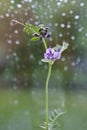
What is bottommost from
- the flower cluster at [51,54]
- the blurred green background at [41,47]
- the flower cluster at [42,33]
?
the flower cluster at [51,54]

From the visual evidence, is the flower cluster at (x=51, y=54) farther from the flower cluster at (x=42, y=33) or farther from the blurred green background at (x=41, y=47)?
the blurred green background at (x=41, y=47)

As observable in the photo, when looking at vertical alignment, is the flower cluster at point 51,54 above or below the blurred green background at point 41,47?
below

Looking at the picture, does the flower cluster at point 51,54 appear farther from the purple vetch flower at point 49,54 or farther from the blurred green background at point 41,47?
the blurred green background at point 41,47

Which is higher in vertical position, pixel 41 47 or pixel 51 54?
pixel 41 47

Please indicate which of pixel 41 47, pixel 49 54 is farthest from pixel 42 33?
pixel 41 47

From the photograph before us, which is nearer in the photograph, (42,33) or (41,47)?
(42,33)

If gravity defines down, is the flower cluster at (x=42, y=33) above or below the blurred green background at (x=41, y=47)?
below

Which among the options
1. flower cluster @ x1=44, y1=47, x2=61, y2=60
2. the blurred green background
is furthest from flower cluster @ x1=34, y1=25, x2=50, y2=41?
the blurred green background

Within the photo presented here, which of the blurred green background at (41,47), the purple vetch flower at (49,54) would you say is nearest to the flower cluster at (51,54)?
the purple vetch flower at (49,54)

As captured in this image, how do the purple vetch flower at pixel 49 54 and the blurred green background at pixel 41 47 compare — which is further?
the blurred green background at pixel 41 47

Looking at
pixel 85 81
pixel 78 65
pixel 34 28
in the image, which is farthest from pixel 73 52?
pixel 34 28

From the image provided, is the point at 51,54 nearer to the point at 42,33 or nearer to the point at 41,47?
the point at 42,33
